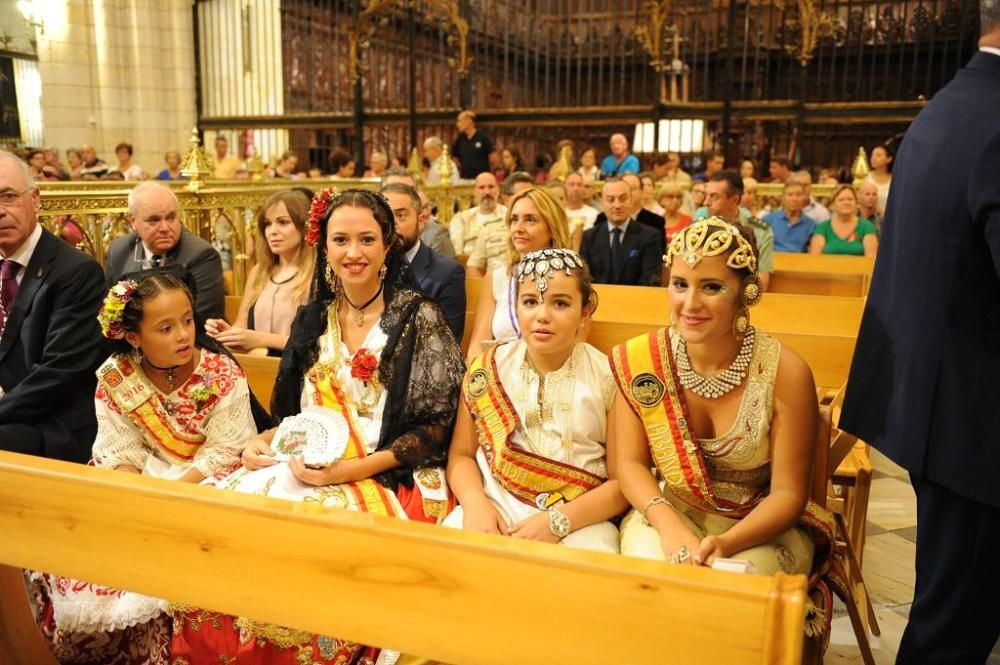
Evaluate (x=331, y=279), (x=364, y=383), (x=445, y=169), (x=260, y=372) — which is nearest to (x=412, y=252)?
(x=260, y=372)

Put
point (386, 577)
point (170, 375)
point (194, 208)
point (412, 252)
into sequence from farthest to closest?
point (194, 208)
point (412, 252)
point (170, 375)
point (386, 577)

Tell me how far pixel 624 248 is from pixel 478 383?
2687 millimetres

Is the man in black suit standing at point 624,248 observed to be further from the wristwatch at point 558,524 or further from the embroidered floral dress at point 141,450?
the wristwatch at point 558,524

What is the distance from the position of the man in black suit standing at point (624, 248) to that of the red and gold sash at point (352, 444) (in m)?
2.67

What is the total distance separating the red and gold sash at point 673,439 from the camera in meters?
2.09

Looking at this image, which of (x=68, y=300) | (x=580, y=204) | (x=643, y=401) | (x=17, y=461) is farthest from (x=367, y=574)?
(x=580, y=204)

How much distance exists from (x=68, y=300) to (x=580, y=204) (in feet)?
15.5

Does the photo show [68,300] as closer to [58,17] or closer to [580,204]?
[580,204]

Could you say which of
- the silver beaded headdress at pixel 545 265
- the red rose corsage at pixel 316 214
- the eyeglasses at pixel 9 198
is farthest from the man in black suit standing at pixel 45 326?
the silver beaded headdress at pixel 545 265

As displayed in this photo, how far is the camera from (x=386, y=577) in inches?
52.8

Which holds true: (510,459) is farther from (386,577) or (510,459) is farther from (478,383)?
(386,577)

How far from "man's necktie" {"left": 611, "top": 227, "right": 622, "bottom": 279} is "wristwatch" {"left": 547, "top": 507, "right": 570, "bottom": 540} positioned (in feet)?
9.41

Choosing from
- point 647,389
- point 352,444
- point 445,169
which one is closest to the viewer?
point 647,389

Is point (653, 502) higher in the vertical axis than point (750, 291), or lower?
lower
